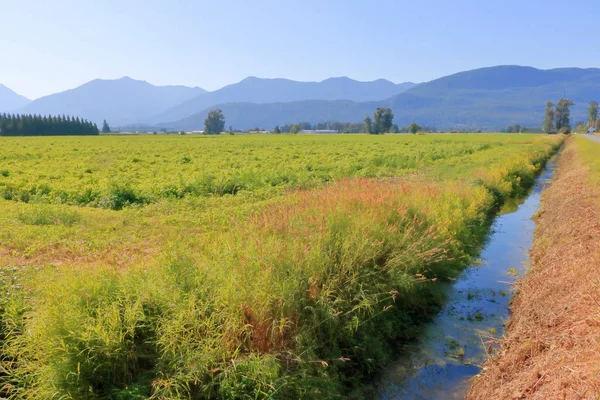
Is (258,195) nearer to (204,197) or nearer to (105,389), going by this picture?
(204,197)

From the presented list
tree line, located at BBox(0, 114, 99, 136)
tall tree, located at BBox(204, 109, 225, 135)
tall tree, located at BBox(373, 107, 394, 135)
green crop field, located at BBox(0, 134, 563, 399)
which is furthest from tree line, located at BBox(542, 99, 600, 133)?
tree line, located at BBox(0, 114, 99, 136)

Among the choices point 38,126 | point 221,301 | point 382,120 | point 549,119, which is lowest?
point 221,301

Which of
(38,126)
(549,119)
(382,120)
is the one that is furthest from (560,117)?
(38,126)

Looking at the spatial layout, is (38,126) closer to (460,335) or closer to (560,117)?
(460,335)

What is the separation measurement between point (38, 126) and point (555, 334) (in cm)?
11238

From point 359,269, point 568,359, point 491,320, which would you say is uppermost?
point 359,269

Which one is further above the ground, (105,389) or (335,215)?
(335,215)

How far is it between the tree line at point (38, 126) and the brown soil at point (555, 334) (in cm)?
10860

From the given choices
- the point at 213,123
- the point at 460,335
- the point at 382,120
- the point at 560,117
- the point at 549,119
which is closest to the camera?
the point at 460,335

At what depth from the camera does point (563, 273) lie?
24.0 feet

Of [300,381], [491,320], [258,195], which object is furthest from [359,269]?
[258,195]

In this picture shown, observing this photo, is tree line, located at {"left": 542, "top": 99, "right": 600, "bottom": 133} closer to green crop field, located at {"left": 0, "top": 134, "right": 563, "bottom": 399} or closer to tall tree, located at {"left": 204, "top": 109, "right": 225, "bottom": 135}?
tall tree, located at {"left": 204, "top": 109, "right": 225, "bottom": 135}

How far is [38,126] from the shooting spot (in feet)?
309

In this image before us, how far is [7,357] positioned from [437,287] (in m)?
7.61
